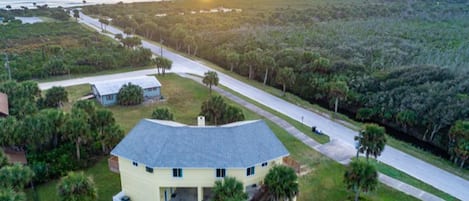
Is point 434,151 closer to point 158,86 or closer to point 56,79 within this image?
point 158,86

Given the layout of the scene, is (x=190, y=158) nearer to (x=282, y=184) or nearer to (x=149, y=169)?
(x=149, y=169)

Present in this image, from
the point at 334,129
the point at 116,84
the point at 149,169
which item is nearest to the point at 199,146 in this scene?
the point at 149,169

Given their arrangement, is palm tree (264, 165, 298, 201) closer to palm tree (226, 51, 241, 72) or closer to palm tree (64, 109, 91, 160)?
palm tree (64, 109, 91, 160)

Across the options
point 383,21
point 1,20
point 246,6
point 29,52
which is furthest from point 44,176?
point 246,6

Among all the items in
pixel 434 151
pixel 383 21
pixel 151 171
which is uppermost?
pixel 383 21

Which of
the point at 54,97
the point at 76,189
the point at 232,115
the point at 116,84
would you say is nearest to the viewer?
the point at 76,189
